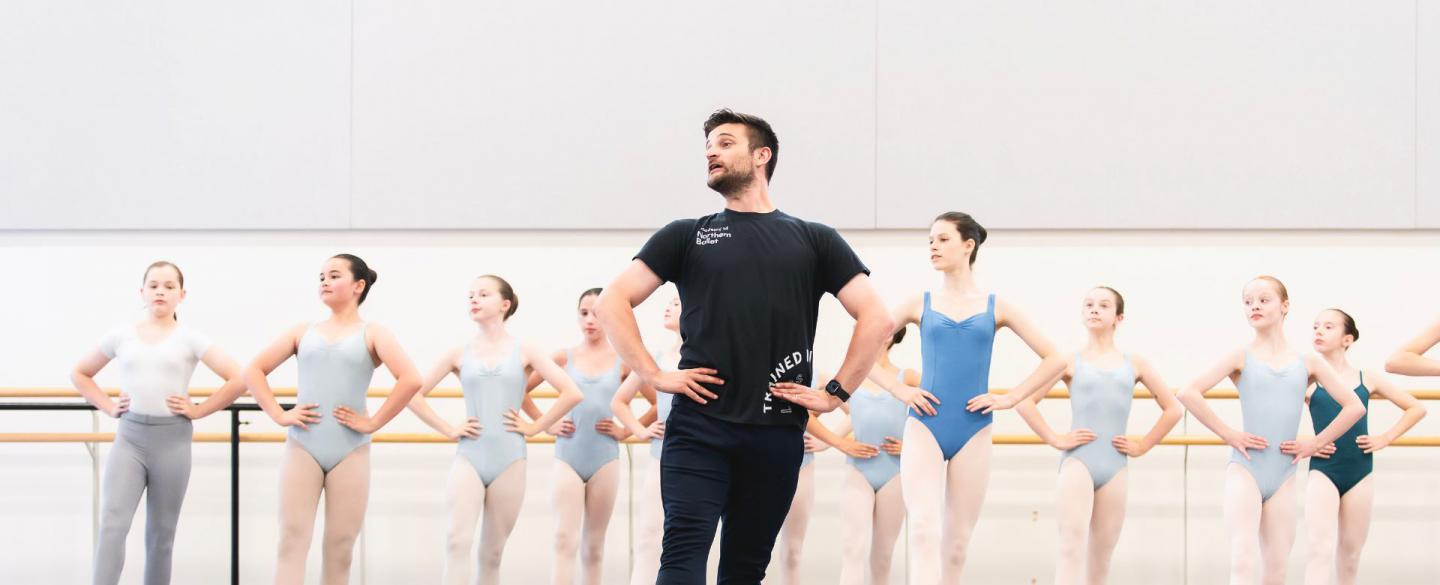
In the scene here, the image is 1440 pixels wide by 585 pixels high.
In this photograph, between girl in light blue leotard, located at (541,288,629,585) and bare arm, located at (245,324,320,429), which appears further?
girl in light blue leotard, located at (541,288,629,585)

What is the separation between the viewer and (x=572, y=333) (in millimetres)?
6965

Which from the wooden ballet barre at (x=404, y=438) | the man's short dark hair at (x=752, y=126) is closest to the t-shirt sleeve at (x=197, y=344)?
the wooden ballet barre at (x=404, y=438)

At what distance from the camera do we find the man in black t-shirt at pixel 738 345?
272 cm

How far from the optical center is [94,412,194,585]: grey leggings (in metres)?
4.98

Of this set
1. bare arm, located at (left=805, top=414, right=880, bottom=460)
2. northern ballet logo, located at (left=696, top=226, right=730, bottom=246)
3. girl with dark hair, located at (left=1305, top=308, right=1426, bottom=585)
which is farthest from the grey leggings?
girl with dark hair, located at (left=1305, top=308, right=1426, bottom=585)

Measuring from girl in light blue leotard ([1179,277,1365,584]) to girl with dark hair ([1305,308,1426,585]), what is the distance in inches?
6.8

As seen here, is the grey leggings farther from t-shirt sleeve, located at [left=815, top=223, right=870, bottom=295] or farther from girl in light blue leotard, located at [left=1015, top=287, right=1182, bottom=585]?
girl in light blue leotard, located at [left=1015, top=287, right=1182, bottom=585]

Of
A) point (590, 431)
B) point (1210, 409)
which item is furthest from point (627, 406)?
point (1210, 409)

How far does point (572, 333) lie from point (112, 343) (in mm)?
2375

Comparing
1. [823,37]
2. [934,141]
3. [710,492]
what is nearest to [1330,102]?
[934,141]

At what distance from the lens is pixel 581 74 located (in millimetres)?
6988

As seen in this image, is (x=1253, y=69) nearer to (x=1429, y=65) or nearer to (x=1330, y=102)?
(x=1330, y=102)

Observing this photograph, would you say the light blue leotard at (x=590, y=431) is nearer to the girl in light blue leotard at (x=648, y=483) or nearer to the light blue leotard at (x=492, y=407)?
the girl in light blue leotard at (x=648, y=483)

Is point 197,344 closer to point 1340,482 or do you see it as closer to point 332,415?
point 332,415
